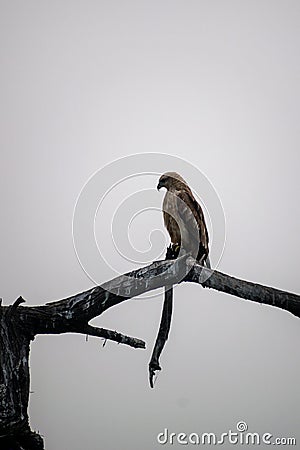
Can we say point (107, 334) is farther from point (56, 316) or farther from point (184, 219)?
point (184, 219)

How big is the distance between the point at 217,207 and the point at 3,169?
0.63 metres

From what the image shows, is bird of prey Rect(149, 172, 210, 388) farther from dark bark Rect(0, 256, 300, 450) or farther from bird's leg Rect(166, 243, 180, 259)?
dark bark Rect(0, 256, 300, 450)

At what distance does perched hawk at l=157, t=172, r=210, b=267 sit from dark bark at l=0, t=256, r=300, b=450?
0.12 metres

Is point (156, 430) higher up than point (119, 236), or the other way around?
point (119, 236)

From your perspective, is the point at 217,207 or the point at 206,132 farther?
the point at 206,132

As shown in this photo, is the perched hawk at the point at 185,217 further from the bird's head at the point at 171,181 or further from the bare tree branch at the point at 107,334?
the bare tree branch at the point at 107,334

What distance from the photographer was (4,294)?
167cm

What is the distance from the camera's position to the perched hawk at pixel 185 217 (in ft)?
4.46

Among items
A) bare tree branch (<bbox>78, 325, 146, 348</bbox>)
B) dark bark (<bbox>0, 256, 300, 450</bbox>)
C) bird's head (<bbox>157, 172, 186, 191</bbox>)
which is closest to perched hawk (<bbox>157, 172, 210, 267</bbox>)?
bird's head (<bbox>157, 172, 186, 191</bbox>)

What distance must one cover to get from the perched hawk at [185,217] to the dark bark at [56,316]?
12 cm

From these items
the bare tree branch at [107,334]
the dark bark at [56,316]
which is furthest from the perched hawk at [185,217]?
the bare tree branch at [107,334]

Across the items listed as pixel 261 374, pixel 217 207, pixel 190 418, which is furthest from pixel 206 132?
pixel 190 418

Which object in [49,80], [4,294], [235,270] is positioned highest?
[49,80]

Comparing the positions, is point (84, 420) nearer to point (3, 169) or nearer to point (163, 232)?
point (163, 232)
